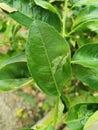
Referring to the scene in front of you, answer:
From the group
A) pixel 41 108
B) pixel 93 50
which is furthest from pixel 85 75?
pixel 41 108

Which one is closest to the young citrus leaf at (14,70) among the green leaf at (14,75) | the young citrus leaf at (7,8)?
the green leaf at (14,75)

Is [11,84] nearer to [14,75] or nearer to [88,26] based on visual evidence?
[14,75]

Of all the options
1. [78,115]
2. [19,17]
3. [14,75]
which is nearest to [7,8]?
[19,17]

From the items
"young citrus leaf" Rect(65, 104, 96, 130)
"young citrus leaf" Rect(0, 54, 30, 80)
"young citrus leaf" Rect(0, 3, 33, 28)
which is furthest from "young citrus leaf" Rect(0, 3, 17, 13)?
"young citrus leaf" Rect(65, 104, 96, 130)

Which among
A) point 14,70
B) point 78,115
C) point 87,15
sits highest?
point 87,15

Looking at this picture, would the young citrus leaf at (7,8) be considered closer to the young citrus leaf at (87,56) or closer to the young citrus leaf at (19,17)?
the young citrus leaf at (19,17)

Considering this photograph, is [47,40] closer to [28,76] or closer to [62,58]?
[62,58]
